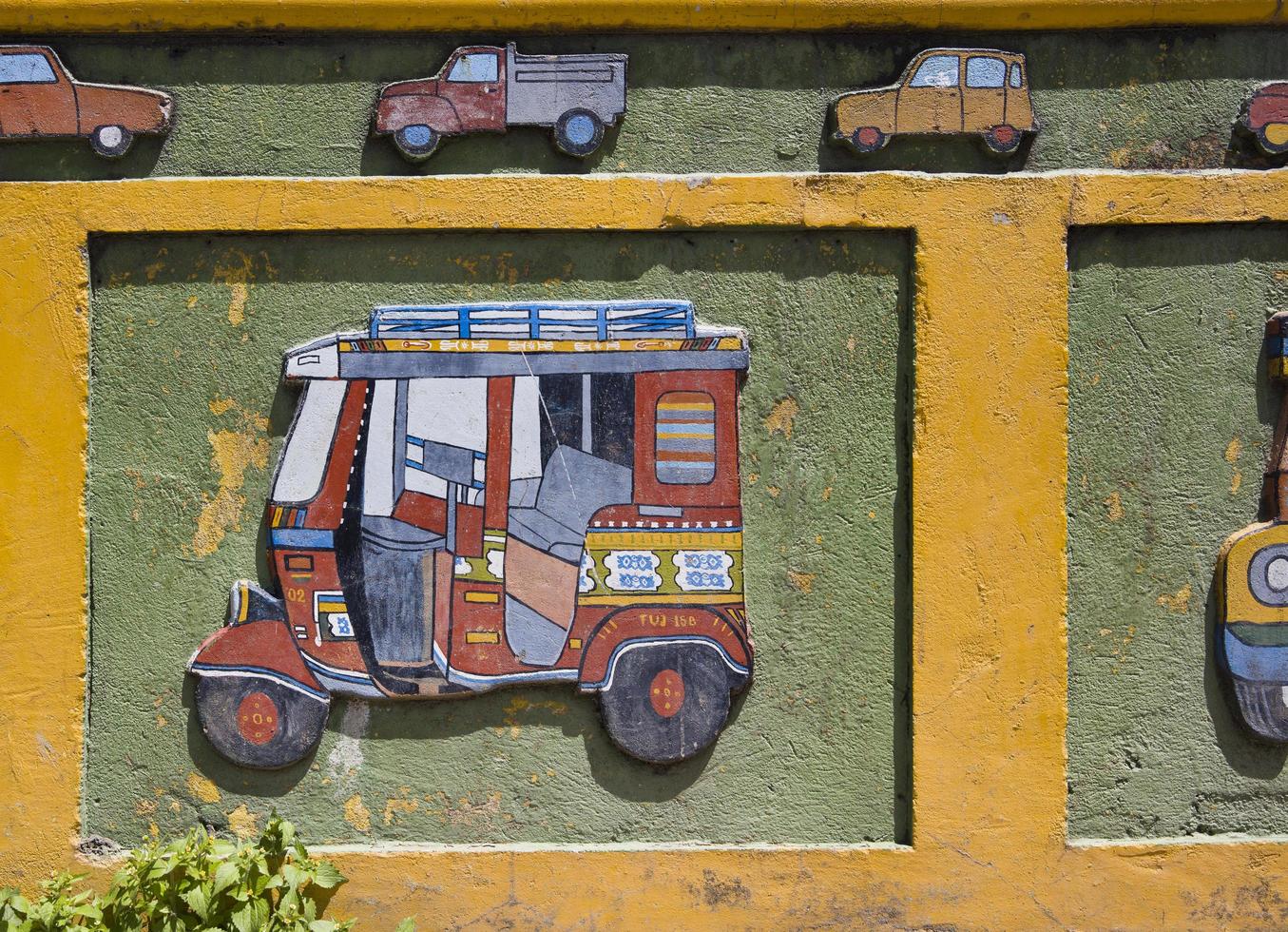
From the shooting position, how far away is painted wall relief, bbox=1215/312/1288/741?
10.7 ft

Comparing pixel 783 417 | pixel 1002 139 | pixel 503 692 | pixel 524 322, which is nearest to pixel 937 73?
pixel 1002 139

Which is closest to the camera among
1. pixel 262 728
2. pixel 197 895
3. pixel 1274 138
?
pixel 197 895

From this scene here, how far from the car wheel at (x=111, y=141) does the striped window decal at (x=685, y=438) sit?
1.77 metres

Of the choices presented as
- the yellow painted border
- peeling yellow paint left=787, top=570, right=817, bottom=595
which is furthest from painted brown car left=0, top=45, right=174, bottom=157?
peeling yellow paint left=787, top=570, right=817, bottom=595

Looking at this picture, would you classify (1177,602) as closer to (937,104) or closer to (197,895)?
(937,104)

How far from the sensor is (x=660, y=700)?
3.23 metres

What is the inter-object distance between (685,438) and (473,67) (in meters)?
1.28

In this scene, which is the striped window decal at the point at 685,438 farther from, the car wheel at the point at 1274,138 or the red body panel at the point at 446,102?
the car wheel at the point at 1274,138

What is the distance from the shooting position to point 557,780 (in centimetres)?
327

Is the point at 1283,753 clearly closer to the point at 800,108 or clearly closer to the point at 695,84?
the point at 800,108


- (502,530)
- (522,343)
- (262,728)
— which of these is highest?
(522,343)

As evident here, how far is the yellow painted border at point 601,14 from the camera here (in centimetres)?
323

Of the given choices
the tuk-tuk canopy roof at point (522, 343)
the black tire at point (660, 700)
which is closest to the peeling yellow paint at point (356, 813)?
the black tire at point (660, 700)

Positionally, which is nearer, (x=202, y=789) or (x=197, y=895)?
(x=197, y=895)
